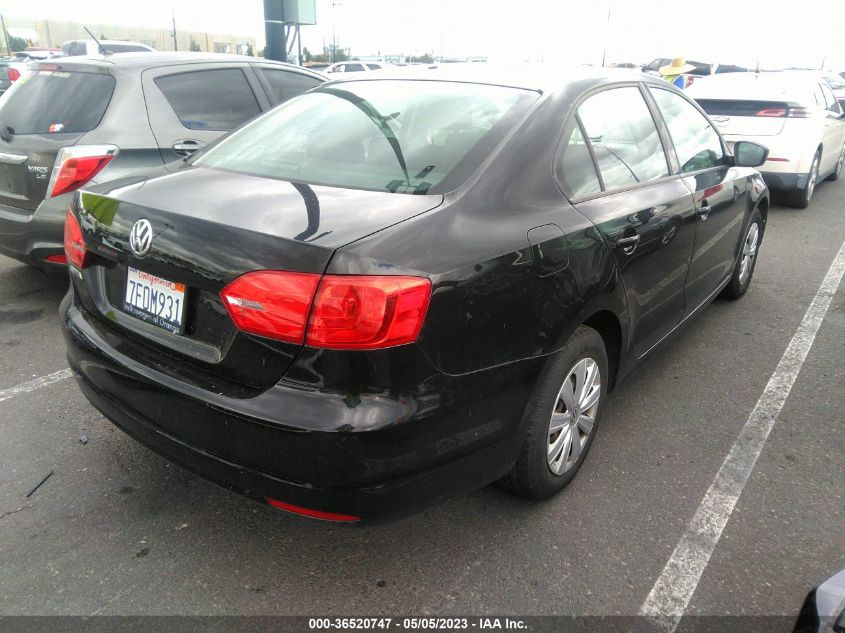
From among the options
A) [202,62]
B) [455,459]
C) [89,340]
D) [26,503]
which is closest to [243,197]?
[89,340]

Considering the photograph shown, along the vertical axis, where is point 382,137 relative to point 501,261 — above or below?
above

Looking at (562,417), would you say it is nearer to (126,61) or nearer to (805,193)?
(126,61)

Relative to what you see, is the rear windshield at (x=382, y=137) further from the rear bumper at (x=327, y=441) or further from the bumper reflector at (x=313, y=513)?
the bumper reflector at (x=313, y=513)

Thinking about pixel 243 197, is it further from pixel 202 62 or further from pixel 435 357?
pixel 202 62

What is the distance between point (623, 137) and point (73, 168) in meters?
3.16

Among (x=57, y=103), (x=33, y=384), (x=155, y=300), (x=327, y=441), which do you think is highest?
(x=57, y=103)

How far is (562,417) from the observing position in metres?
2.55

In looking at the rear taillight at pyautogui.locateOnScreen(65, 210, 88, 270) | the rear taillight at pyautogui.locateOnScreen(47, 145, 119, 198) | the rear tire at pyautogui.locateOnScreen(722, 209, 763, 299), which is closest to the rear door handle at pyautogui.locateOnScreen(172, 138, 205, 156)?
the rear taillight at pyautogui.locateOnScreen(47, 145, 119, 198)

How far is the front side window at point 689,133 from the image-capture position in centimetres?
348

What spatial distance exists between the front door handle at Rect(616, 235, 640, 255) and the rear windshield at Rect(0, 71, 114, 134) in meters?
3.32

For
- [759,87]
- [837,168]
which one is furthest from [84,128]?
[837,168]

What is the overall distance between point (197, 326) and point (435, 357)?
72cm

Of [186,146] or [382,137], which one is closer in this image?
[382,137]

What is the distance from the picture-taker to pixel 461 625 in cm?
209
